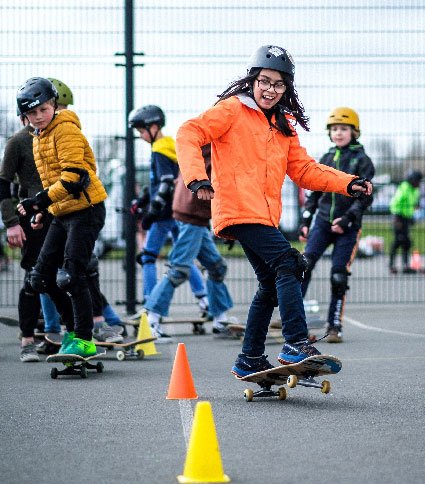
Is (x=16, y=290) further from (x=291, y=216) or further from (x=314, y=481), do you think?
(x=314, y=481)

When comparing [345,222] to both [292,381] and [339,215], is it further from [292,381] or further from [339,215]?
[292,381]

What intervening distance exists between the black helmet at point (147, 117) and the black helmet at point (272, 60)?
14.0 feet

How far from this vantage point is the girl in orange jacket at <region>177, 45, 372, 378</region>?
6.68m

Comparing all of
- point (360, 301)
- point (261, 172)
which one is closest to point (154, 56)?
point (360, 301)

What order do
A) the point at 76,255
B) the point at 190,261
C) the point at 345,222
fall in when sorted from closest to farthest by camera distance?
the point at 76,255, the point at 345,222, the point at 190,261

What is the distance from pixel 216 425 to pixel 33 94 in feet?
9.76

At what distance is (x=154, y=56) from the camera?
12898 mm

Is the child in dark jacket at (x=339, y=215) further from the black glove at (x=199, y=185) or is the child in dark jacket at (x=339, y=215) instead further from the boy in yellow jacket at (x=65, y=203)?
the black glove at (x=199, y=185)

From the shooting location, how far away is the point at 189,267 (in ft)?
34.5

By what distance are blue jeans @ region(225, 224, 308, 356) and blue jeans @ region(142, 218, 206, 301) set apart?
4.36m

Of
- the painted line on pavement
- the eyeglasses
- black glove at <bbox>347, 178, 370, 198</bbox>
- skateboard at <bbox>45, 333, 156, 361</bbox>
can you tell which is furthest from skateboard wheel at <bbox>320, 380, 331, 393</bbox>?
the painted line on pavement

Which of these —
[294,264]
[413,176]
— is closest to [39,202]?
[294,264]

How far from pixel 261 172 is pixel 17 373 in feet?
7.59

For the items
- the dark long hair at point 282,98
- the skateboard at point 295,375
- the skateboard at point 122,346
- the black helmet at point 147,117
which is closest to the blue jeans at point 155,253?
the black helmet at point 147,117
